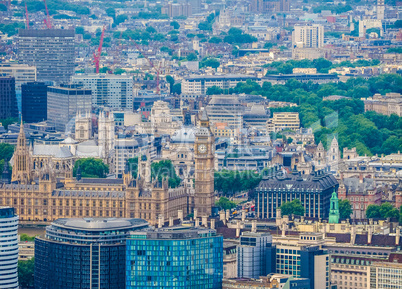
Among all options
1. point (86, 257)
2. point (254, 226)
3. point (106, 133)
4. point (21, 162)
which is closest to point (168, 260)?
point (86, 257)

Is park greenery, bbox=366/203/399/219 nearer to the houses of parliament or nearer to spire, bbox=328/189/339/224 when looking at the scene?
spire, bbox=328/189/339/224

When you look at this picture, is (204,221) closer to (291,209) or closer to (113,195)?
(291,209)

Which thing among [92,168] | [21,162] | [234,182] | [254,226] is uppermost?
[21,162]

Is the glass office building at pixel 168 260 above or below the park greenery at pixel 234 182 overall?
below

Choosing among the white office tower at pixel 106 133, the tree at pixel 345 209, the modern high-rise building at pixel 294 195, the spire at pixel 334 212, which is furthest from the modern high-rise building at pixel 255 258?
the white office tower at pixel 106 133

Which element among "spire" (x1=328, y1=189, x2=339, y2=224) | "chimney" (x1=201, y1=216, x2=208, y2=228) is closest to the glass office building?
"chimney" (x1=201, y1=216, x2=208, y2=228)

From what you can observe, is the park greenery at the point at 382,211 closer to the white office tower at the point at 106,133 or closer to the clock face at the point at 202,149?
the clock face at the point at 202,149
